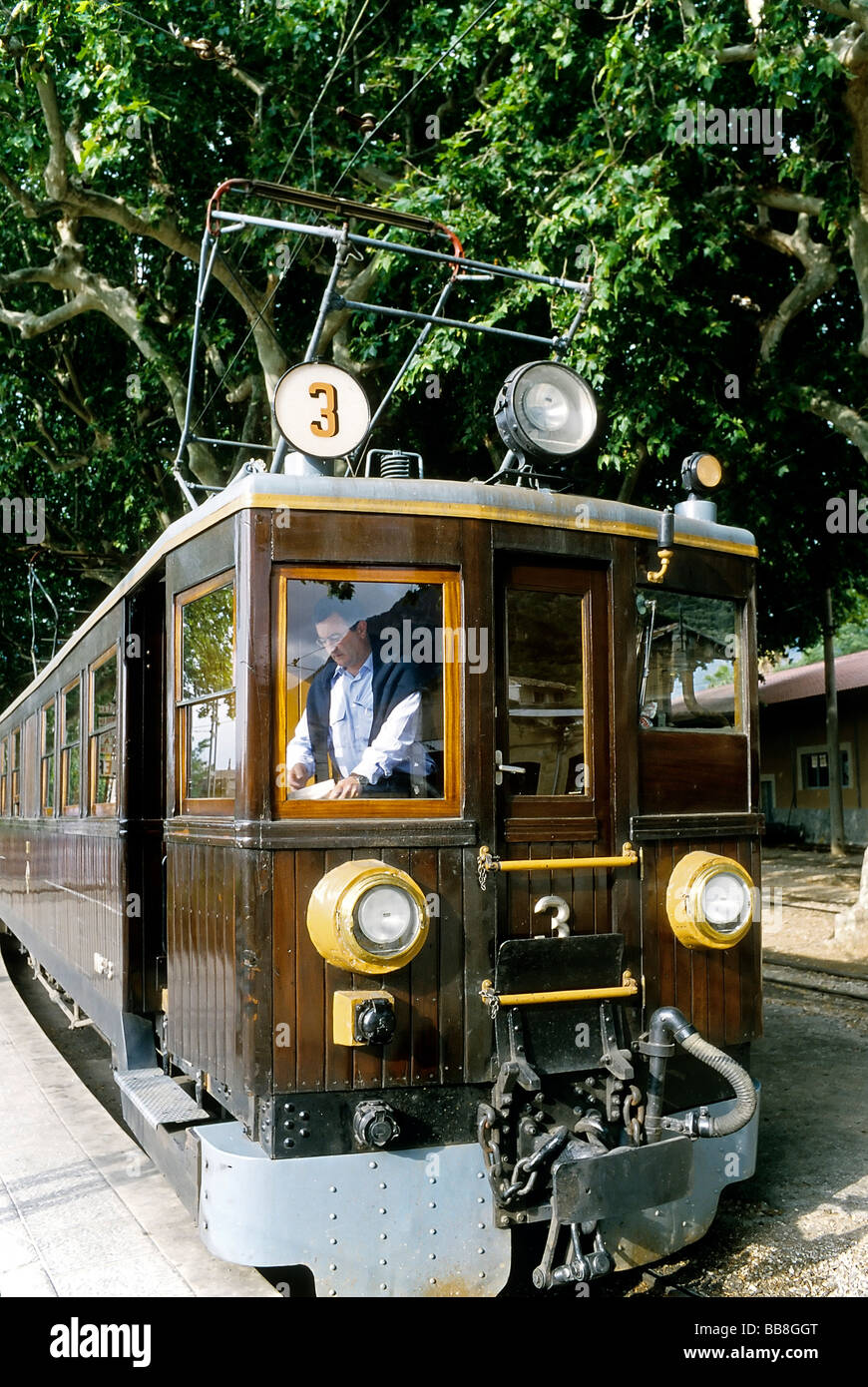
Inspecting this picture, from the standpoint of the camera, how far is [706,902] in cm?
Answer: 421

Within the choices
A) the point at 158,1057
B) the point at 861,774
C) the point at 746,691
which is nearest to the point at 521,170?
the point at 746,691

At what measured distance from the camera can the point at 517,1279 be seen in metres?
4.44

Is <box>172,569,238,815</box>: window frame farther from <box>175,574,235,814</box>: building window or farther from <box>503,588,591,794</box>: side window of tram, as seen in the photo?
<box>503,588,591,794</box>: side window of tram

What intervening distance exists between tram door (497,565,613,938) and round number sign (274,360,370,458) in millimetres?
780

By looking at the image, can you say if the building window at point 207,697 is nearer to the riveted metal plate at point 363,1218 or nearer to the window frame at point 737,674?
the riveted metal plate at point 363,1218

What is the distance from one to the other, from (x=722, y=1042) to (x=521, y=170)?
7.66m

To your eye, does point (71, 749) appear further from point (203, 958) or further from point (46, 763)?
point (203, 958)

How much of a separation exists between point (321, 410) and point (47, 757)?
200 inches

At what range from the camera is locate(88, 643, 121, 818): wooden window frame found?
554 centimetres

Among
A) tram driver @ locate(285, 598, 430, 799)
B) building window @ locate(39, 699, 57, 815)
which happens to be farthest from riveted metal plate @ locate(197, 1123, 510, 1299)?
building window @ locate(39, 699, 57, 815)

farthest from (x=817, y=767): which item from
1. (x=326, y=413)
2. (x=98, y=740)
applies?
(x=326, y=413)

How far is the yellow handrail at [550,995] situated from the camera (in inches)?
150

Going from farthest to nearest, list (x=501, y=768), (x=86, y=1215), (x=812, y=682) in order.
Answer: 1. (x=812, y=682)
2. (x=86, y=1215)
3. (x=501, y=768)

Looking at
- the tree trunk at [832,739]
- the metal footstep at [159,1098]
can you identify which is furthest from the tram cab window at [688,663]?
the tree trunk at [832,739]
